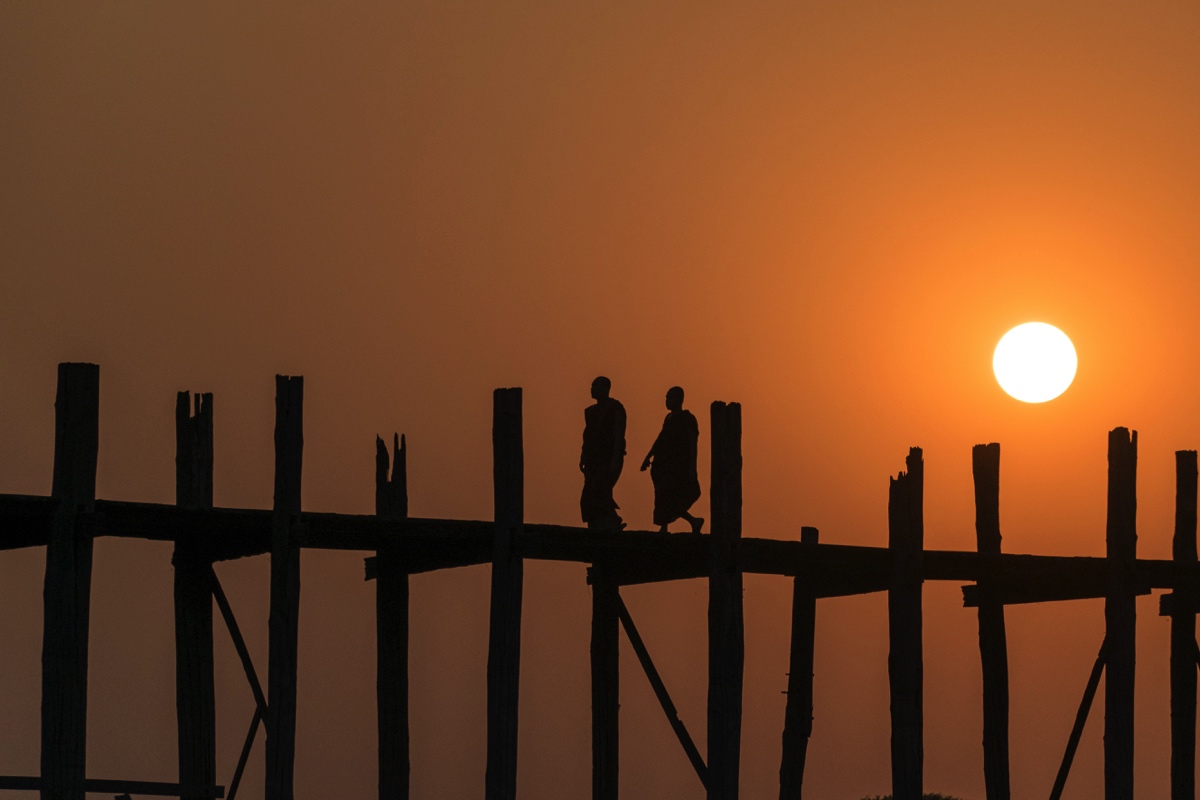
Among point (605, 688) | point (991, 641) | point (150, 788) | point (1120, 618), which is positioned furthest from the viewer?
point (991, 641)

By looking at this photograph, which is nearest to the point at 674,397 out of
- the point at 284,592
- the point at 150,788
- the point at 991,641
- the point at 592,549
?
the point at 592,549

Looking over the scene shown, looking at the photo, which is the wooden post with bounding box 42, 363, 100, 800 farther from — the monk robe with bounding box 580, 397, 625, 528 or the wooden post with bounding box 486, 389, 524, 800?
the monk robe with bounding box 580, 397, 625, 528

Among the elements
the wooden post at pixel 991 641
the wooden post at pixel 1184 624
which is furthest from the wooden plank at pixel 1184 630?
the wooden post at pixel 991 641

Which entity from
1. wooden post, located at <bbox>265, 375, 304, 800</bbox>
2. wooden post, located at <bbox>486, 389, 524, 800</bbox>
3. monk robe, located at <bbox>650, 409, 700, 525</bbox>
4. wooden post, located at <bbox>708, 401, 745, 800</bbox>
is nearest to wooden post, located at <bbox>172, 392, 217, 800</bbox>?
wooden post, located at <bbox>265, 375, 304, 800</bbox>

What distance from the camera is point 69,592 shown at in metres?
11.6

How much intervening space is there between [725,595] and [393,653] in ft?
9.28

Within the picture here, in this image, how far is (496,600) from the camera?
1293cm

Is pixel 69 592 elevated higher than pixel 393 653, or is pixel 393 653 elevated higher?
pixel 69 592

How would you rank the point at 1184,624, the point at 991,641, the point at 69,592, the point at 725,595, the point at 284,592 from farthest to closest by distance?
the point at 1184,624, the point at 991,641, the point at 725,595, the point at 284,592, the point at 69,592

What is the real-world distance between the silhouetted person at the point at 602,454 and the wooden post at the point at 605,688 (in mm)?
972

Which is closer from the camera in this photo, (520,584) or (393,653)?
(520,584)

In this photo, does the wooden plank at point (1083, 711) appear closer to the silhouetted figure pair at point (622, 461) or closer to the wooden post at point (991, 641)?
the wooden post at point (991, 641)

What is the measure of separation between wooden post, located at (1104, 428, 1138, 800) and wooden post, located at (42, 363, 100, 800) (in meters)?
8.44

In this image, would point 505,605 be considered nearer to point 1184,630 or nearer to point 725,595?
point 725,595
